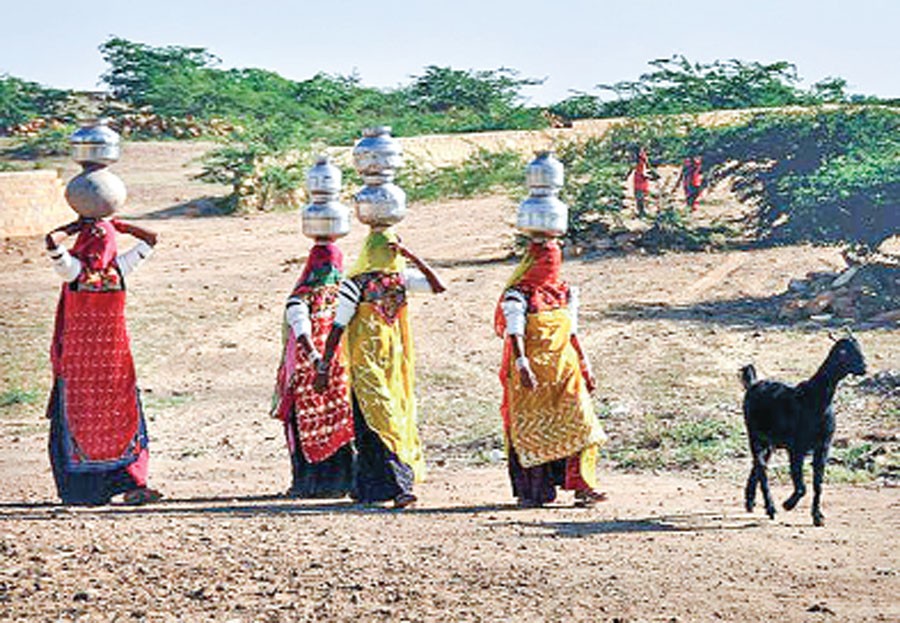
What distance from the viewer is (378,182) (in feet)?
33.7

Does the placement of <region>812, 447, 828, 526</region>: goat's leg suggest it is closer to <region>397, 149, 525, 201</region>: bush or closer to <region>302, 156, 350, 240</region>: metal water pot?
<region>302, 156, 350, 240</region>: metal water pot

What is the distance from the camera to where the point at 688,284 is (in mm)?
21359

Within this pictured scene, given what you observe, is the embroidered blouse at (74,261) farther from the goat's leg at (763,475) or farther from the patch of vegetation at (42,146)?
the patch of vegetation at (42,146)

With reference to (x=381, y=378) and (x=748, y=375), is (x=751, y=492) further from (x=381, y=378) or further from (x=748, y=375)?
(x=381, y=378)

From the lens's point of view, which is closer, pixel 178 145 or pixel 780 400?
pixel 780 400

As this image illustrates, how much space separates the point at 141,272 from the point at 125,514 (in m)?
13.3

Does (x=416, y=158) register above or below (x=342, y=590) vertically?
above

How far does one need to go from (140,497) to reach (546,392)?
2.32 m

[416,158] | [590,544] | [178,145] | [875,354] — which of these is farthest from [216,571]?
[178,145]

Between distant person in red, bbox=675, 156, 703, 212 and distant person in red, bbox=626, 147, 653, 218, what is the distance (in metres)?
0.44

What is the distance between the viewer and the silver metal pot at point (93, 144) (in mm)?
10172

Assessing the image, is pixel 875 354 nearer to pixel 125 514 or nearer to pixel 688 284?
pixel 688 284

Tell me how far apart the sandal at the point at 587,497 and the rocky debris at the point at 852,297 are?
815 centimetres

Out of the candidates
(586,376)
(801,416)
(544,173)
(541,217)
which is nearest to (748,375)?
(801,416)
